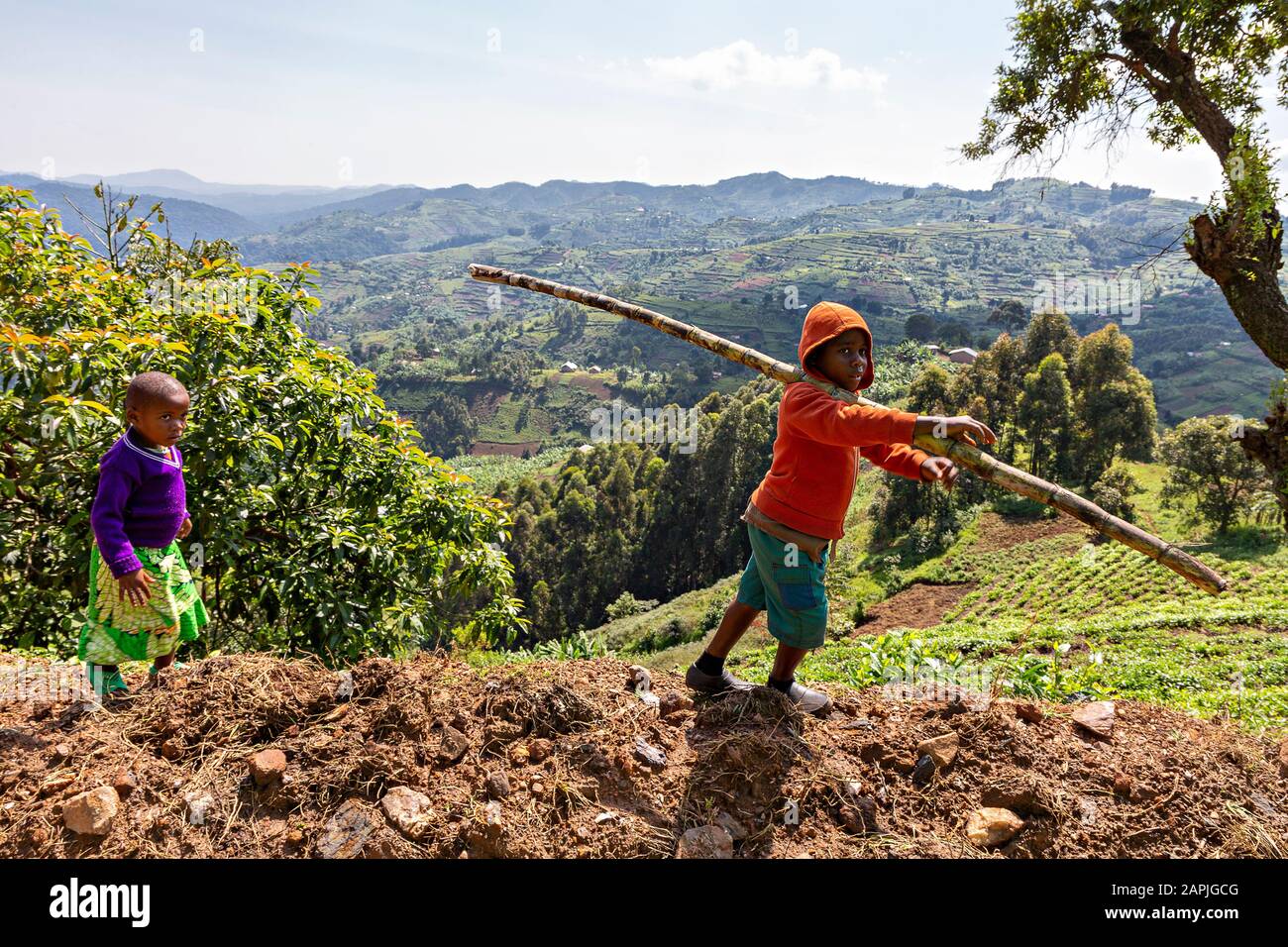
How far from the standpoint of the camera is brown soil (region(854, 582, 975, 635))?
97.3 feet

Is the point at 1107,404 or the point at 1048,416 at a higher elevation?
the point at 1107,404

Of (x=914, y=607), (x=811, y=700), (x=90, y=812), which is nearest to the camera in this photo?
(x=90, y=812)

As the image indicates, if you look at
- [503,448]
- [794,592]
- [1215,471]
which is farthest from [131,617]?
[503,448]

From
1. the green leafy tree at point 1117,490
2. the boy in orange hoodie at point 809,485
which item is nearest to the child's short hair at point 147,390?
the boy in orange hoodie at point 809,485

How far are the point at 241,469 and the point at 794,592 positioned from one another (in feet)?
12.5

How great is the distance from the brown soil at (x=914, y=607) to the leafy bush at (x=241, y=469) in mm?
26089

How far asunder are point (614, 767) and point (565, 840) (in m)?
0.45

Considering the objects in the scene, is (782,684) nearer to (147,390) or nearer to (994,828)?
(994,828)

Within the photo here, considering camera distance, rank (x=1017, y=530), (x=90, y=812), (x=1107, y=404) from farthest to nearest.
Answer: (x=1017, y=530) < (x=1107, y=404) < (x=90, y=812)

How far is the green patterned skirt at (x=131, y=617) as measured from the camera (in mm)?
3412

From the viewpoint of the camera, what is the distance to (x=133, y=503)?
3.42 meters

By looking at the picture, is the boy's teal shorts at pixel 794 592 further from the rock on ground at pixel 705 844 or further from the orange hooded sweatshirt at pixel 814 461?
the rock on ground at pixel 705 844

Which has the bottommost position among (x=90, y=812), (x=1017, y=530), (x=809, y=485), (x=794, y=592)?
(x=1017, y=530)
